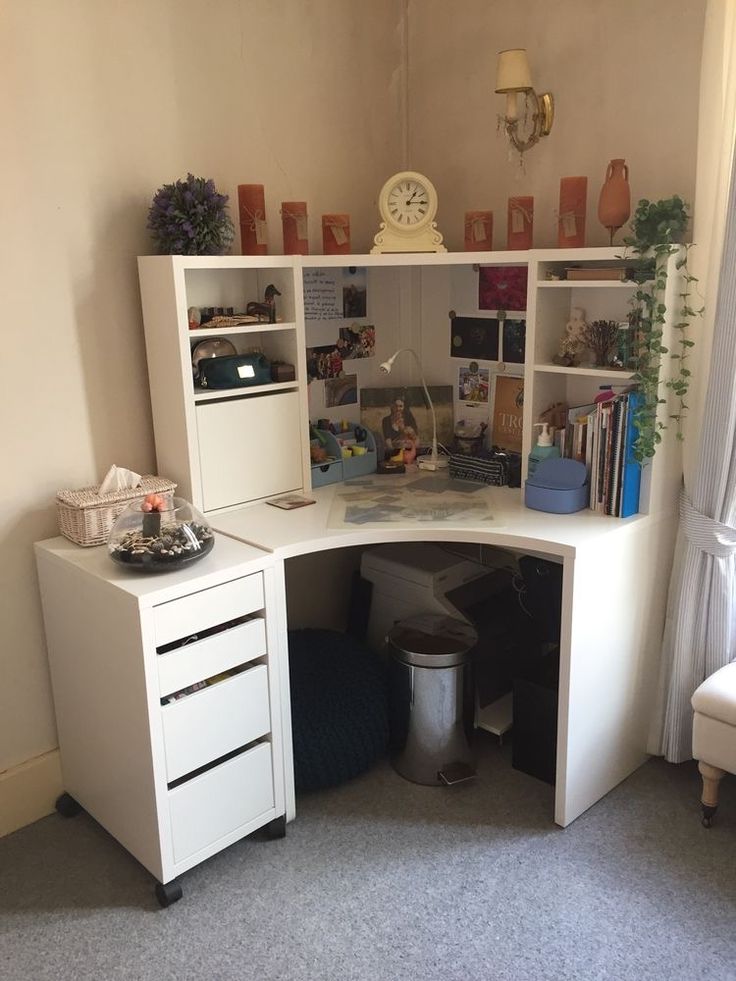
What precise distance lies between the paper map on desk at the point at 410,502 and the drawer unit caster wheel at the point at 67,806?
1037 mm

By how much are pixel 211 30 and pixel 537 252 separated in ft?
3.56

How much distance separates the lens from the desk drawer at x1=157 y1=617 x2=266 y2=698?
1.89 metres

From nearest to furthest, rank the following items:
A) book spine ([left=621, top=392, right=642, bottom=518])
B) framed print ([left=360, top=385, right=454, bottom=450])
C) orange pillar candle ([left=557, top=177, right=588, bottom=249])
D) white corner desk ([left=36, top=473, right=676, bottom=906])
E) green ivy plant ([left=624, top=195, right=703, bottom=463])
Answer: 1. white corner desk ([left=36, top=473, right=676, bottom=906])
2. green ivy plant ([left=624, top=195, right=703, bottom=463])
3. book spine ([left=621, top=392, right=642, bottom=518])
4. orange pillar candle ([left=557, top=177, right=588, bottom=249])
5. framed print ([left=360, top=385, right=454, bottom=450])

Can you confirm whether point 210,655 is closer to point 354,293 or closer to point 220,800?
point 220,800

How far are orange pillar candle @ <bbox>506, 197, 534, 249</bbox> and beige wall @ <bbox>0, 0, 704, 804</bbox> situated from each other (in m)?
0.15

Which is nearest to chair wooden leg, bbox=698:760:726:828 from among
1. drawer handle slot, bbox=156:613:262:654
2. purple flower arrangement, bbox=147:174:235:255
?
drawer handle slot, bbox=156:613:262:654

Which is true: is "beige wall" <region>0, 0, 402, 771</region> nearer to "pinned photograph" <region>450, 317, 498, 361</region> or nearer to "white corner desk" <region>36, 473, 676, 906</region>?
"white corner desk" <region>36, 473, 676, 906</region>

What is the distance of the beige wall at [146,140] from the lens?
2.09 meters

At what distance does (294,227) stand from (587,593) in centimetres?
132

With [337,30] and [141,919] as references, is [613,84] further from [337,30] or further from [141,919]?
[141,919]

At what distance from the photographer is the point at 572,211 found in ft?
7.57

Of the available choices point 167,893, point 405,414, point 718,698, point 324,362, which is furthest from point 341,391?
point 167,893

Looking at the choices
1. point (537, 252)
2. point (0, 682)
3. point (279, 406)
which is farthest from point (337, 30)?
point (0, 682)

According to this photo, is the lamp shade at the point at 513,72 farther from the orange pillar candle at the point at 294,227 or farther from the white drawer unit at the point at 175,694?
the white drawer unit at the point at 175,694
